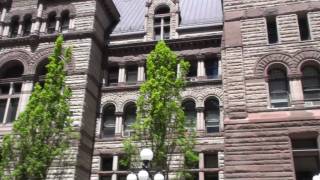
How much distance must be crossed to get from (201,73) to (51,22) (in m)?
11.5

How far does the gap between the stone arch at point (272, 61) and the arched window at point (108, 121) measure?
407 inches

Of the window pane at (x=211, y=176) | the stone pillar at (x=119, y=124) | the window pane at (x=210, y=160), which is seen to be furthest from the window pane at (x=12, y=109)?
the window pane at (x=211, y=176)

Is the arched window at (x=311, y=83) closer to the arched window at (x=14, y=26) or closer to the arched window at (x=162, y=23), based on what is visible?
the arched window at (x=162, y=23)

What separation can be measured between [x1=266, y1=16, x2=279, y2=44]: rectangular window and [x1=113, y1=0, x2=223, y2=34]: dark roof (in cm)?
573

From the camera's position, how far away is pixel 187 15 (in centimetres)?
3116

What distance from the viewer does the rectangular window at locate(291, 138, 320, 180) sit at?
19859 mm

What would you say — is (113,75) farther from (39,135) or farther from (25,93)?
(39,135)

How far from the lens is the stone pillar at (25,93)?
26538mm

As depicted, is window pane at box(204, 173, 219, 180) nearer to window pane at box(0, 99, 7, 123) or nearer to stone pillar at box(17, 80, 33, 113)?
stone pillar at box(17, 80, 33, 113)

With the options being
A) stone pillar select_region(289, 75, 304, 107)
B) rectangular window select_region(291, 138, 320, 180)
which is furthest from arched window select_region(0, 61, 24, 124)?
rectangular window select_region(291, 138, 320, 180)

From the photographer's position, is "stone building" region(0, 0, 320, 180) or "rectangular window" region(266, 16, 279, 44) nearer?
→ "stone building" region(0, 0, 320, 180)

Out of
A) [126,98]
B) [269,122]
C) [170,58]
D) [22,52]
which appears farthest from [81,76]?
[269,122]

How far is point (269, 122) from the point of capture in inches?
806

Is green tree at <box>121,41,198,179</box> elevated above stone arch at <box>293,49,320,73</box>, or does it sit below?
below
